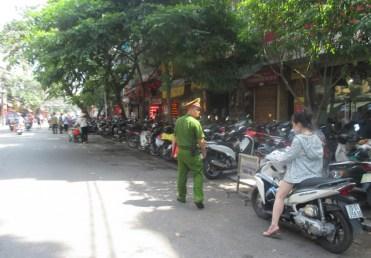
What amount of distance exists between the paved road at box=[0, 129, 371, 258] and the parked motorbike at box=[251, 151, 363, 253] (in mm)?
221

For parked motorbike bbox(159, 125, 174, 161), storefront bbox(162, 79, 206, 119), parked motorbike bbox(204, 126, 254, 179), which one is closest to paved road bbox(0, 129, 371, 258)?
parked motorbike bbox(204, 126, 254, 179)

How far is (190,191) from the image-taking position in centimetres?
889

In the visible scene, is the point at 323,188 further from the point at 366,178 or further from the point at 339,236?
the point at 366,178

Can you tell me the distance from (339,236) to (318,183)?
655 mm

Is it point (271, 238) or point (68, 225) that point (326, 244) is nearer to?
point (271, 238)

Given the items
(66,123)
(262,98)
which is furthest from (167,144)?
(66,123)

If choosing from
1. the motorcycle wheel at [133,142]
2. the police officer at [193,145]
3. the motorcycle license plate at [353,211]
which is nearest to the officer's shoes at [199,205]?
the police officer at [193,145]

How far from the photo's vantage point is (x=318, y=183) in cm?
530

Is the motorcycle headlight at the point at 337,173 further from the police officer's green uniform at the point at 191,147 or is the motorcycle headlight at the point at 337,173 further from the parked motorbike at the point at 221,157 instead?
the parked motorbike at the point at 221,157

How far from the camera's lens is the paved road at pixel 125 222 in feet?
17.1

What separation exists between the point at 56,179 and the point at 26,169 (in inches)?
76.4

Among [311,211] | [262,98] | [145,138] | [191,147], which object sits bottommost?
[311,211]

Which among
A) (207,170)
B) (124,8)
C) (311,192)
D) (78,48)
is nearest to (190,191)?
(207,170)

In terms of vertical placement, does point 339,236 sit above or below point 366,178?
below
